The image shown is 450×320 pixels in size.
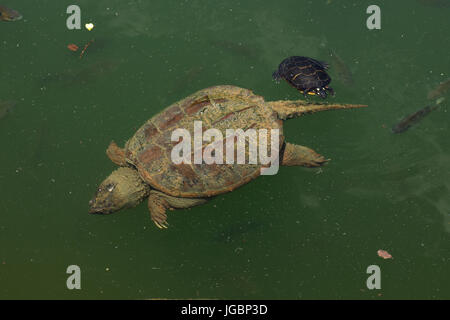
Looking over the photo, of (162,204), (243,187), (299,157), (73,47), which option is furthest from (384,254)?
(73,47)

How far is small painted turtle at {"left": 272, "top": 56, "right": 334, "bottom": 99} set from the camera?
732 cm

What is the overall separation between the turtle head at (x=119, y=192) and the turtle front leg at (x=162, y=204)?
20cm

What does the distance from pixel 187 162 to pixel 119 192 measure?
47.8 inches

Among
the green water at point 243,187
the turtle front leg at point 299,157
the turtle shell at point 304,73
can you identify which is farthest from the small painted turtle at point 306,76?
the turtle front leg at point 299,157

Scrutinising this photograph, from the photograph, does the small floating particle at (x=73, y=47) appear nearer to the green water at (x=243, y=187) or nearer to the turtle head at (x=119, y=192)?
the green water at (x=243, y=187)

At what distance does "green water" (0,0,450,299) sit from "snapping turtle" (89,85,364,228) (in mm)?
382

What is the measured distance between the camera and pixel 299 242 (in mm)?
6418

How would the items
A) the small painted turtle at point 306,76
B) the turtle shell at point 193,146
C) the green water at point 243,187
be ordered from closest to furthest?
the turtle shell at point 193,146 → the green water at point 243,187 → the small painted turtle at point 306,76

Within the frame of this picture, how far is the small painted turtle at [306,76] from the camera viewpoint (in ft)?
24.0

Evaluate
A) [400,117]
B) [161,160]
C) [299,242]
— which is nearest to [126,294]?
[161,160]

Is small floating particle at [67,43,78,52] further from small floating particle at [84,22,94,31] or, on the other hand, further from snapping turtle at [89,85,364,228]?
snapping turtle at [89,85,364,228]

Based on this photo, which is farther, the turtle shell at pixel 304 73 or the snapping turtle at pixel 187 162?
the turtle shell at pixel 304 73

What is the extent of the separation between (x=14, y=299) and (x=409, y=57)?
8198 millimetres

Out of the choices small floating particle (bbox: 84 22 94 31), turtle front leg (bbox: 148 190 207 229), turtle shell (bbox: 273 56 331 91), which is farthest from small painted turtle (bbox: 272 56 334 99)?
small floating particle (bbox: 84 22 94 31)
